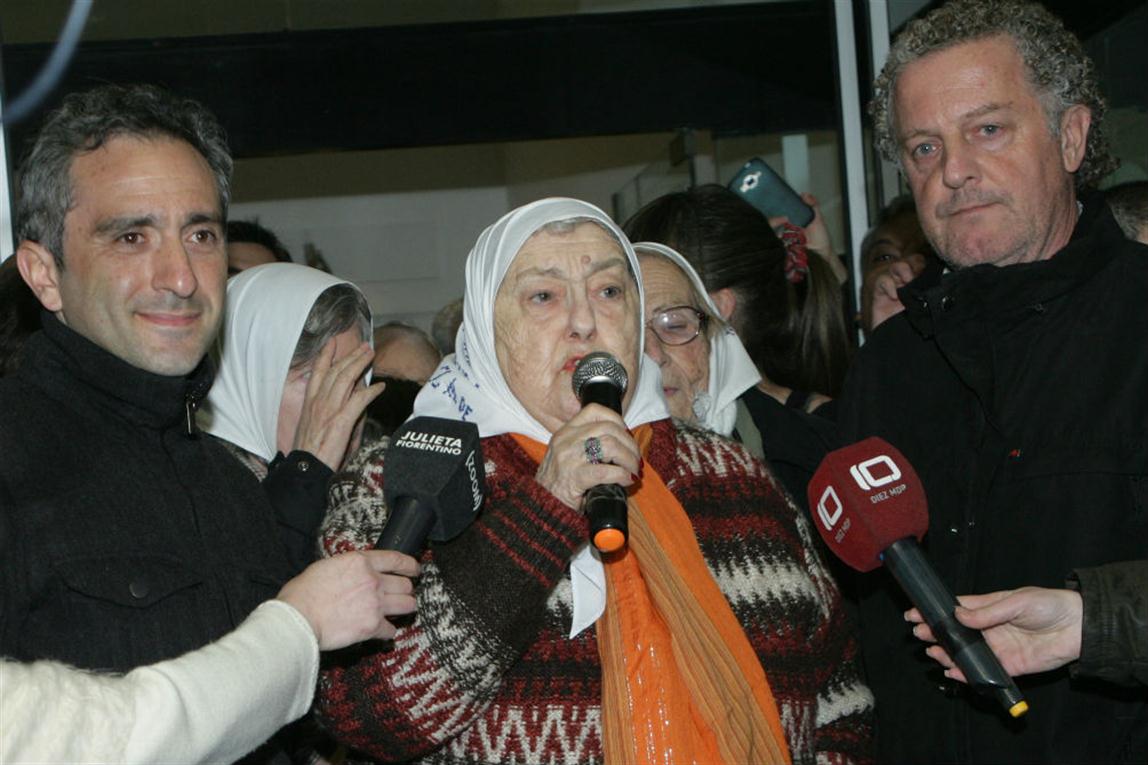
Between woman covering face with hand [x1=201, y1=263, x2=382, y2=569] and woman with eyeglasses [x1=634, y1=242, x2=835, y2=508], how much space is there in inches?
28.4

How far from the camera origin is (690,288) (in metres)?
3.48

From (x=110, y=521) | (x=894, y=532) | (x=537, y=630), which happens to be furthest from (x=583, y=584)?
(x=110, y=521)

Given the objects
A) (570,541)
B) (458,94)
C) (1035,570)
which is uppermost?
(458,94)

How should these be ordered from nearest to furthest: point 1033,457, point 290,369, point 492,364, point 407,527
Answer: point 407,527
point 1033,457
point 492,364
point 290,369

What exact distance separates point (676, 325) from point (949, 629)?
150 cm

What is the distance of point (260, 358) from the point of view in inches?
135

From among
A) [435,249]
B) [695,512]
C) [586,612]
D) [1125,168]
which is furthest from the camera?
[435,249]

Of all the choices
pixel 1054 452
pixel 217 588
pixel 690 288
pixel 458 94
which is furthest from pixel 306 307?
pixel 458 94

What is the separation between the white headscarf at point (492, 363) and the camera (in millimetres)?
2662

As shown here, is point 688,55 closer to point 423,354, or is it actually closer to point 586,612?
point 423,354

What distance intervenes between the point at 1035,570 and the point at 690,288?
3.99 ft

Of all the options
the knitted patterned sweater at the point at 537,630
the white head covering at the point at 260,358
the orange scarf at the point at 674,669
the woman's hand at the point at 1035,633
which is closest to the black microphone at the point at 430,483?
the knitted patterned sweater at the point at 537,630

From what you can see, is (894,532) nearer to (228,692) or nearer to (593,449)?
(593,449)

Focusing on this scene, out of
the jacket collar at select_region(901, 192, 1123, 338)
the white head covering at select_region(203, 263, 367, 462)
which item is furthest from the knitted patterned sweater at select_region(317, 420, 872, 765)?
the white head covering at select_region(203, 263, 367, 462)
